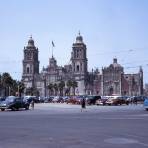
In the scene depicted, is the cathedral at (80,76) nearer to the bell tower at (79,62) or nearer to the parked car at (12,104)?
the bell tower at (79,62)

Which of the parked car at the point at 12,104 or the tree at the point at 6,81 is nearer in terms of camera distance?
the parked car at the point at 12,104

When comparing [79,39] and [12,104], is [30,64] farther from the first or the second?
[12,104]

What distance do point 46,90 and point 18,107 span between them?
13090cm

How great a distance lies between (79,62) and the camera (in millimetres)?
164875

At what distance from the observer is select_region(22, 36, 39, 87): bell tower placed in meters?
175

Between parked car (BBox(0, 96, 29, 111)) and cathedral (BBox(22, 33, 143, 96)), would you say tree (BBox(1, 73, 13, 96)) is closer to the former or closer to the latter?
cathedral (BBox(22, 33, 143, 96))

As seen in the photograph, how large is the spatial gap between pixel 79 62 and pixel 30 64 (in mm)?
21982

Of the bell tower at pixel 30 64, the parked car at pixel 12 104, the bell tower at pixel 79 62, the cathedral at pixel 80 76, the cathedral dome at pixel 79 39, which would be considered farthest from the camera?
the bell tower at pixel 30 64

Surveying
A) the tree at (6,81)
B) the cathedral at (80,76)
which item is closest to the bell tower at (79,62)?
the cathedral at (80,76)

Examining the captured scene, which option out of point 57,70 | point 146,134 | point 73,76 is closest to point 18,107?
point 146,134

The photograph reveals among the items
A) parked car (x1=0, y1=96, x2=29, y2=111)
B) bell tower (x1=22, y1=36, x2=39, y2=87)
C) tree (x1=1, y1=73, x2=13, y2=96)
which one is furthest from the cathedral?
parked car (x1=0, y1=96, x2=29, y2=111)

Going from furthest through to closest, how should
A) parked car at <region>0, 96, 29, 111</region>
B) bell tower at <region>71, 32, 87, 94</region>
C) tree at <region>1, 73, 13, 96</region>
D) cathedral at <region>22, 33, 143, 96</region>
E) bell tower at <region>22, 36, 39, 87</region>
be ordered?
bell tower at <region>22, 36, 39, 87</region> < cathedral at <region>22, 33, 143, 96</region> < bell tower at <region>71, 32, 87, 94</region> < tree at <region>1, 73, 13, 96</region> < parked car at <region>0, 96, 29, 111</region>

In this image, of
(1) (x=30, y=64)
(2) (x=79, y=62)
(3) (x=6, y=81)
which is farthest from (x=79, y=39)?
(3) (x=6, y=81)

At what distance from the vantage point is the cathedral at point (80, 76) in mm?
166000
